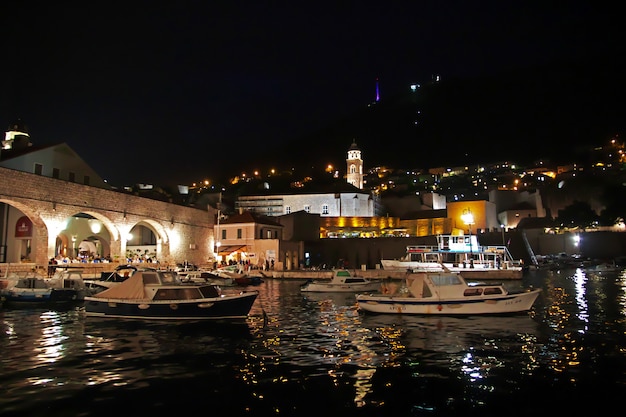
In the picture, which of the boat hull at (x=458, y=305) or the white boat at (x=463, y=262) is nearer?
the boat hull at (x=458, y=305)

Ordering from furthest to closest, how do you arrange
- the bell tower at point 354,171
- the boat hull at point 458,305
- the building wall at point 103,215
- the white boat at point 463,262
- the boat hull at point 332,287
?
the bell tower at point 354,171 → the white boat at point 463,262 → the building wall at point 103,215 → the boat hull at point 332,287 → the boat hull at point 458,305

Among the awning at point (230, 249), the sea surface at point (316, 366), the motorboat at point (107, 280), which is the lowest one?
the sea surface at point (316, 366)

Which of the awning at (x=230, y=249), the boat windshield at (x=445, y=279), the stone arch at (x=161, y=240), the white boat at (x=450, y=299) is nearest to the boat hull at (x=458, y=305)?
the white boat at (x=450, y=299)

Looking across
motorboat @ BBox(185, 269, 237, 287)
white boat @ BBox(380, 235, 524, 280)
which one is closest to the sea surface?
motorboat @ BBox(185, 269, 237, 287)

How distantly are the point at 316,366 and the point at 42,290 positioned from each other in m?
17.6

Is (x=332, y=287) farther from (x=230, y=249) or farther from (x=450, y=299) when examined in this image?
(x=230, y=249)

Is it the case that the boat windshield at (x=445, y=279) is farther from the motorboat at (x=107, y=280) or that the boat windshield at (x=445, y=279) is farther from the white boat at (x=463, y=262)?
the white boat at (x=463, y=262)

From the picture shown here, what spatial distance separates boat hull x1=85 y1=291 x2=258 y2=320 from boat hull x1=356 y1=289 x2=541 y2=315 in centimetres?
583

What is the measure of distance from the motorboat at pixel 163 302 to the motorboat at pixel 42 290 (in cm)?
598

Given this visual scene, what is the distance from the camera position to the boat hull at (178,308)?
16859 millimetres

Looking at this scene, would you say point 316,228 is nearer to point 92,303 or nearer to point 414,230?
point 414,230

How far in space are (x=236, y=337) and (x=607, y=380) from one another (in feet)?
31.6

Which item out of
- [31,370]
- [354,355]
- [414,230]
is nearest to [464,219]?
[414,230]

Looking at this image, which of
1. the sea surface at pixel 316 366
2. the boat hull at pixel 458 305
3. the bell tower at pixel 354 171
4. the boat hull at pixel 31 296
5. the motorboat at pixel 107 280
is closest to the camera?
the sea surface at pixel 316 366
